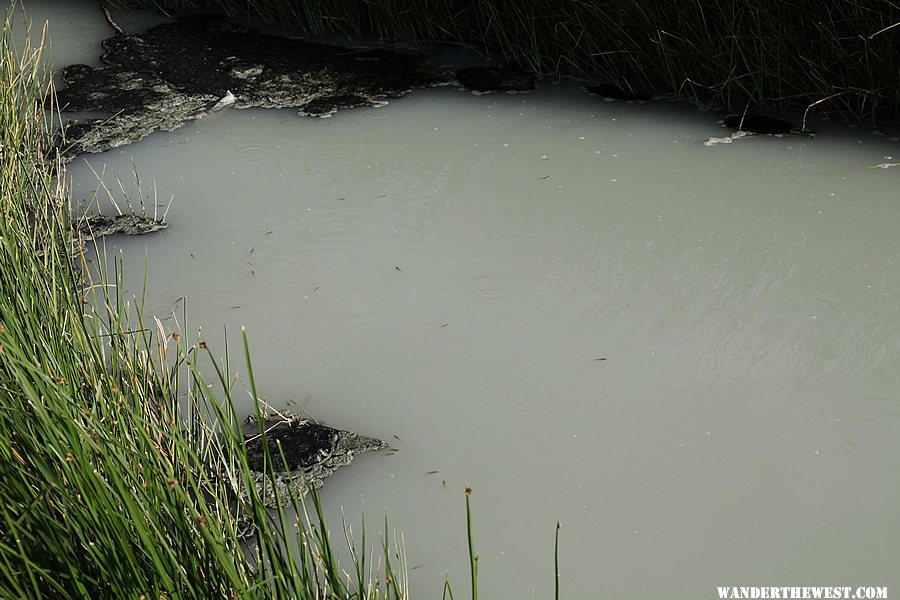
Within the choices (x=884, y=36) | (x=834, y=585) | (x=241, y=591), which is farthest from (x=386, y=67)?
(x=241, y=591)

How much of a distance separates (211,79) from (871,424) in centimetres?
275

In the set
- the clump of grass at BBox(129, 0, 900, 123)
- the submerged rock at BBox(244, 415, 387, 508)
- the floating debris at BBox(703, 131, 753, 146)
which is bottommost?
the submerged rock at BBox(244, 415, 387, 508)

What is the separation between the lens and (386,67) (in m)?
3.77

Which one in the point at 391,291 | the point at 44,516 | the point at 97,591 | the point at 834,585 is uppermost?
the point at 44,516

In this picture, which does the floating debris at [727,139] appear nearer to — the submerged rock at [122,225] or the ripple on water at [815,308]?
the ripple on water at [815,308]

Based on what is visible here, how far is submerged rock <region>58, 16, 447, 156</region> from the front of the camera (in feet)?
11.4

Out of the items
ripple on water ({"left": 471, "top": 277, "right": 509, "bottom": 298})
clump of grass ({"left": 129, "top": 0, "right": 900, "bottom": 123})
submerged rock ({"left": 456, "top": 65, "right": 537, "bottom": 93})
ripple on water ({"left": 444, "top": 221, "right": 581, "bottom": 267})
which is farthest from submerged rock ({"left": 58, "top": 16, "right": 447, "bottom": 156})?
ripple on water ({"left": 471, "top": 277, "right": 509, "bottom": 298})

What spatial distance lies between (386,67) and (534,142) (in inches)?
35.4

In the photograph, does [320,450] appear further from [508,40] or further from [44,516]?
[508,40]

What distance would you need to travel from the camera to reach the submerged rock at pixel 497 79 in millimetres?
3527

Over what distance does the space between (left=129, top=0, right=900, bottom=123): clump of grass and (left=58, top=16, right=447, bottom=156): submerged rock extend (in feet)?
0.94

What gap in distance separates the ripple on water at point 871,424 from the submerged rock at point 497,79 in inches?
73.1

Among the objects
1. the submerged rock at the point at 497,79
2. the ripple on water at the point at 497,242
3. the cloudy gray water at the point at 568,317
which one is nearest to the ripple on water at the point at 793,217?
the cloudy gray water at the point at 568,317

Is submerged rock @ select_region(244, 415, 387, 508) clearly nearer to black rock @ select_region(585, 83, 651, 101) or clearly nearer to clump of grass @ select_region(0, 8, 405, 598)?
clump of grass @ select_region(0, 8, 405, 598)
